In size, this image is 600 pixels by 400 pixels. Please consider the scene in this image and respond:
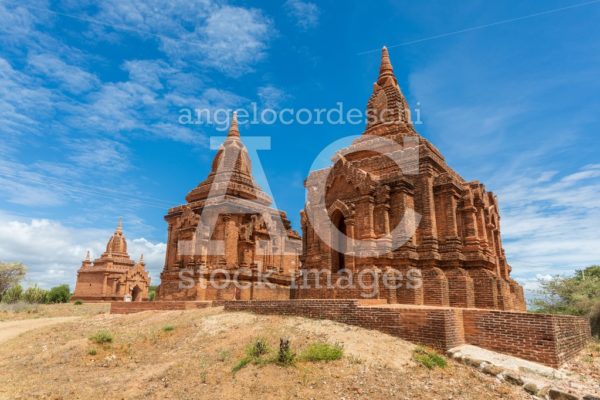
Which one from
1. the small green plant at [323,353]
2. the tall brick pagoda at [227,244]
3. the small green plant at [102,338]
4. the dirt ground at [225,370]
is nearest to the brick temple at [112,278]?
the tall brick pagoda at [227,244]

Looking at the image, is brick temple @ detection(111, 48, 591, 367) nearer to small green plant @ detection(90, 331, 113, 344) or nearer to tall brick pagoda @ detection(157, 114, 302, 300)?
tall brick pagoda @ detection(157, 114, 302, 300)

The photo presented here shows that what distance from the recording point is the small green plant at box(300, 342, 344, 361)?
27.7ft

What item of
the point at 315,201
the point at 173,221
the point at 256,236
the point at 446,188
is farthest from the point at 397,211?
the point at 173,221

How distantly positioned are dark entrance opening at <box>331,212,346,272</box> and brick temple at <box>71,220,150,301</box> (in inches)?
1223

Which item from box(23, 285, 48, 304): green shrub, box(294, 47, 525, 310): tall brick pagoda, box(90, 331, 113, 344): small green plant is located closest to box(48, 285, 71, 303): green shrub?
box(23, 285, 48, 304): green shrub

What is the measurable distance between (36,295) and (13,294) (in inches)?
109

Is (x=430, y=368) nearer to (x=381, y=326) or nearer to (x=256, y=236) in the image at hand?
(x=381, y=326)

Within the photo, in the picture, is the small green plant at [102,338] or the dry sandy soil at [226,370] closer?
the dry sandy soil at [226,370]

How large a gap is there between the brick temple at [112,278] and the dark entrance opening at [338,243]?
1223 inches

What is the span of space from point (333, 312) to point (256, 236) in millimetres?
12146

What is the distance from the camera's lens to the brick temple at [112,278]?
40281 mm

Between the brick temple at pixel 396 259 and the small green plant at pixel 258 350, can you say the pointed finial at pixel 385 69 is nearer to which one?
the brick temple at pixel 396 259

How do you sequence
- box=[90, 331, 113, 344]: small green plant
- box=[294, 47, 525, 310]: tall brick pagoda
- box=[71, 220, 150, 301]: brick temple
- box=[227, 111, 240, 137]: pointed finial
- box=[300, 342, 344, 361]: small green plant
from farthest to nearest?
box=[71, 220, 150, 301]: brick temple < box=[227, 111, 240, 137]: pointed finial < box=[294, 47, 525, 310]: tall brick pagoda < box=[90, 331, 113, 344]: small green plant < box=[300, 342, 344, 361]: small green plant

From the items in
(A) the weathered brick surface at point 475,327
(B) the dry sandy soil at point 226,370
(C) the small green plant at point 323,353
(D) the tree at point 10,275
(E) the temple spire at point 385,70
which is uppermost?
(E) the temple spire at point 385,70
